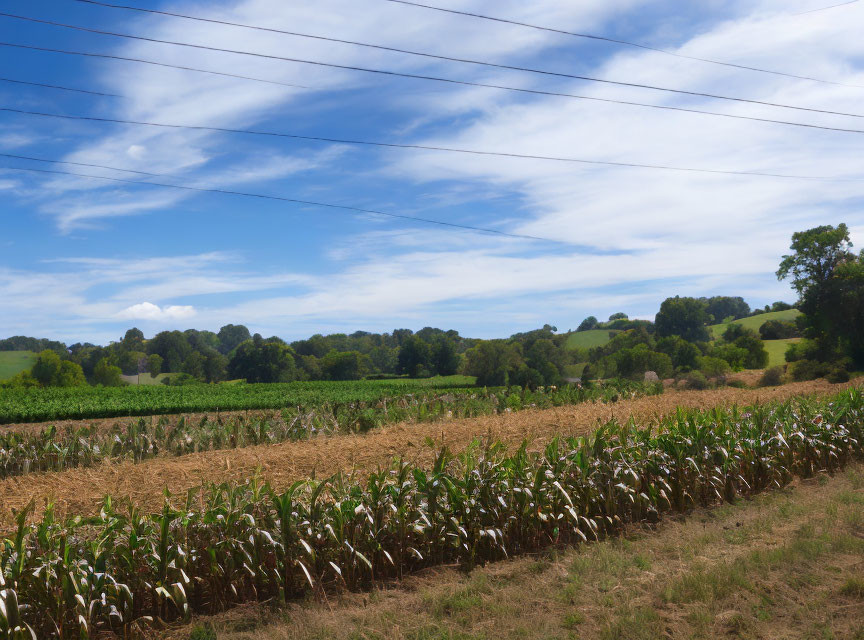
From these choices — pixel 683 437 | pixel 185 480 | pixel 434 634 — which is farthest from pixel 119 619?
pixel 683 437

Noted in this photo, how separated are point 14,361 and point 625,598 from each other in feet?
323

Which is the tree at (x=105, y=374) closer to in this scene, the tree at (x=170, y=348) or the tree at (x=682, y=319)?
the tree at (x=170, y=348)

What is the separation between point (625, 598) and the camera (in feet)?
18.3

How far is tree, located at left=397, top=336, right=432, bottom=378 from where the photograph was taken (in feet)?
191

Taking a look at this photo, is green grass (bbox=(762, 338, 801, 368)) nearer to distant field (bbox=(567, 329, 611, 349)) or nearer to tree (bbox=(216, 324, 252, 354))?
distant field (bbox=(567, 329, 611, 349))

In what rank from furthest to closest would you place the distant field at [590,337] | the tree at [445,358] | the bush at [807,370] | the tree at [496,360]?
the distant field at [590,337] → the tree at [445,358] → the tree at [496,360] → the bush at [807,370]

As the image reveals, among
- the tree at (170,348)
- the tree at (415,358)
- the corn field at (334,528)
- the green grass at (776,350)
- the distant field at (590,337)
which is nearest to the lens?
the corn field at (334,528)

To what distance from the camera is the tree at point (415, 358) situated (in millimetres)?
58094

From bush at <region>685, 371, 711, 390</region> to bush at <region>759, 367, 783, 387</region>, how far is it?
15.3 feet

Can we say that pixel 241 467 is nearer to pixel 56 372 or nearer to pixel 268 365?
pixel 268 365

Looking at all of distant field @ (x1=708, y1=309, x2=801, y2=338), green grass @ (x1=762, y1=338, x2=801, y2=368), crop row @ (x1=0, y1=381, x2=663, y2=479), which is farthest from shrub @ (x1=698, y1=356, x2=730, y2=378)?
distant field @ (x1=708, y1=309, x2=801, y2=338)

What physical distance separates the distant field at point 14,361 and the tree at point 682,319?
3107 inches

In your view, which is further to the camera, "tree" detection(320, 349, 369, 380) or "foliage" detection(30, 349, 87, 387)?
"foliage" detection(30, 349, 87, 387)

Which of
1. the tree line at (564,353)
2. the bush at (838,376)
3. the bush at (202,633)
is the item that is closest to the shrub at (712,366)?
the tree line at (564,353)
